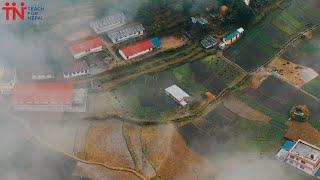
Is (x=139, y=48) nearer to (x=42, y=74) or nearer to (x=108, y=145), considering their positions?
(x=42, y=74)

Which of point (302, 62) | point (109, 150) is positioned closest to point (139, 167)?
point (109, 150)

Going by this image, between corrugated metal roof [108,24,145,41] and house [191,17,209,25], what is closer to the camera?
corrugated metal roof [108,24,145,41]

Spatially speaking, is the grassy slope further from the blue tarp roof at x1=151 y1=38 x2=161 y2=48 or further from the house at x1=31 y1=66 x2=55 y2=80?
the house at x1=31 y1=66 x2=55 y2=80

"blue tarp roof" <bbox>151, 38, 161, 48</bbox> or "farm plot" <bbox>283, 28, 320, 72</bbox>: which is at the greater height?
"blue tarp roof" <bbox>151, 38, 161, 48</bbox>

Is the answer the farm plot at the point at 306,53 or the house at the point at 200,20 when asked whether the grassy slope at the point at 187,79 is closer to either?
the house at the point at 200,20

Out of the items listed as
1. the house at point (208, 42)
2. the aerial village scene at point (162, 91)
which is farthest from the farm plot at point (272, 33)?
the house at point (208, 42)

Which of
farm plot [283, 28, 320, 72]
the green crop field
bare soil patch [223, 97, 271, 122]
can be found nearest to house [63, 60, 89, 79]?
bare soil patch [223, 97, 271, 122]

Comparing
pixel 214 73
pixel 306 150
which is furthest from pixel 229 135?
pixel 214 73
